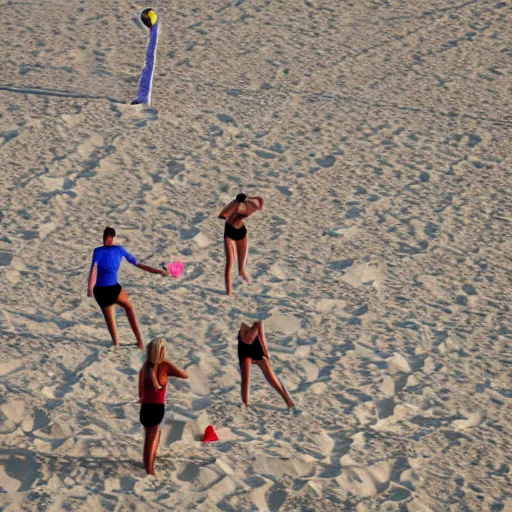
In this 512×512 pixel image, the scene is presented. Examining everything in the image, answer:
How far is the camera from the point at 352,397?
8570 mm

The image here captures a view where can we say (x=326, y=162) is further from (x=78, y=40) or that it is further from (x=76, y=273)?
(x=78, y=40)

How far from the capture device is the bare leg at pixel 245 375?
26.8 feet

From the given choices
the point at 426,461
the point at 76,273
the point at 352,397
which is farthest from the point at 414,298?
the point at 76,273

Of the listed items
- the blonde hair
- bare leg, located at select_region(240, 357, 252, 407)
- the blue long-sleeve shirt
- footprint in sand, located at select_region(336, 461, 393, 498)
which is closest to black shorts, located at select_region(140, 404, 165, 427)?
the blonde hair

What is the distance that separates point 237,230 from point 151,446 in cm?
293

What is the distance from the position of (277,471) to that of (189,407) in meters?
1.08

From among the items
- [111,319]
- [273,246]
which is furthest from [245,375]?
[273,246]

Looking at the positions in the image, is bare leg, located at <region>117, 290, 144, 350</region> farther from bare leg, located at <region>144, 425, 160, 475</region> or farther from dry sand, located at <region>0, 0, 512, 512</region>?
bare leg, located at <region>144, 425, 160, 475</region>

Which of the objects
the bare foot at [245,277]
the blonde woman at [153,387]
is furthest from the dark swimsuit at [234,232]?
the blonde woman at [153,387]

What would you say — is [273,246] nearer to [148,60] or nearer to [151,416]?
[148,60]

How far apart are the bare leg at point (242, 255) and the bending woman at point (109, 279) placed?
49.3 inches

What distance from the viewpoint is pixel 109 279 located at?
8734mm

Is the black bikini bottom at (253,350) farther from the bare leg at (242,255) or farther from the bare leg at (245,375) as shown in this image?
the bare leg at (242,255)

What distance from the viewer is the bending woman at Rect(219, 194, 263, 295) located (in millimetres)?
9531
